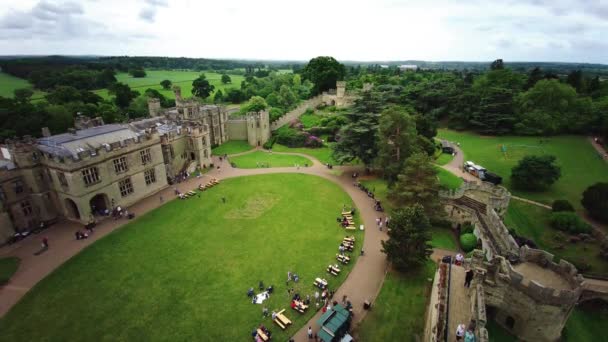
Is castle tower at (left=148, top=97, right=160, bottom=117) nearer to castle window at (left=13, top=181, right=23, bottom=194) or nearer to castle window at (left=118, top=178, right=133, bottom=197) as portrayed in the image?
castle window at (left=118, top=178, right=133, bottom=197)

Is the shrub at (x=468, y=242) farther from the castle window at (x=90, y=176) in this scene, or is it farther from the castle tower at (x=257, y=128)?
the castle tower at (x=257, y=128)

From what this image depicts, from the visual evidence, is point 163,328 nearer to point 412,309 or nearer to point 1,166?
point 412,309

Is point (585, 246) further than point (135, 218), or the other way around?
point (135, 218)

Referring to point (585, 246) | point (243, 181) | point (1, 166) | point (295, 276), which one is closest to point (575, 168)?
point (585, 246)

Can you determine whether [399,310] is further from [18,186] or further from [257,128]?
[257,128]

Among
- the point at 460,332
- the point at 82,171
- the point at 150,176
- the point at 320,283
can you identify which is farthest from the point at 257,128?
the point at 460,332

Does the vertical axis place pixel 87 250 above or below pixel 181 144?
below

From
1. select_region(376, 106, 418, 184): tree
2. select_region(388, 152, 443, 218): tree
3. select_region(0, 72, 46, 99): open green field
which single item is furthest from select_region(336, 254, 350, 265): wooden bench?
select_region(0, 72, 46, 99): open green field

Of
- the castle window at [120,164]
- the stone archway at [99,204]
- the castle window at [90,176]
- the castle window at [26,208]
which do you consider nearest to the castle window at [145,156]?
the castle window at [120,164]
